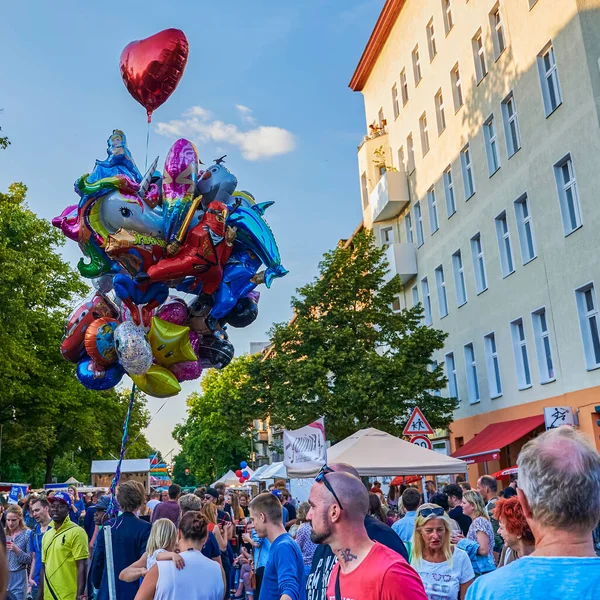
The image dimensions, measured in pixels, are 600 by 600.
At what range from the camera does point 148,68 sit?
884 centimetres

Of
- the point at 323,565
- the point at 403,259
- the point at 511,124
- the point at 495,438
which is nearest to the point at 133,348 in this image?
the point at 323,565

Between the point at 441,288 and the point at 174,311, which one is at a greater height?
the point at 441,288

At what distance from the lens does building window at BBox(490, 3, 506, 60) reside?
82.8 feet

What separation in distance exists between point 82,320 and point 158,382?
1226mm

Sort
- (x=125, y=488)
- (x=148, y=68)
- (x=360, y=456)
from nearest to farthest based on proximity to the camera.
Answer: (x=125, y=488), (x=148, y=68), (x=360, y=456)

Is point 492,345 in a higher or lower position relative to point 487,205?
lower

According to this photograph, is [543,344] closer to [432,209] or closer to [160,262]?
[432,209]

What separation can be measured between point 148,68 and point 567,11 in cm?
1515

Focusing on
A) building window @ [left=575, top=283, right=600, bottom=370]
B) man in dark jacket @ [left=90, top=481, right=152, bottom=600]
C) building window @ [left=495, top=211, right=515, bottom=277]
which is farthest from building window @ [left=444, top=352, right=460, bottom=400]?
man in dark jacket @ [left=90, top=481, right=152, bottom=600]

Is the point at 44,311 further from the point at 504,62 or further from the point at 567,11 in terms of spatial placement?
the point at 567,11

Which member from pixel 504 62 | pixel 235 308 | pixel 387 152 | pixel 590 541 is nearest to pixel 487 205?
pixel 504 62

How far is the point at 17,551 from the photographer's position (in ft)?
30.8

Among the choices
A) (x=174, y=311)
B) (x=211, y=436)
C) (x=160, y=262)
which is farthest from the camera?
(x=211, y=436)

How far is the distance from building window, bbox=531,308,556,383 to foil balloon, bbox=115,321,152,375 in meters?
16.5
